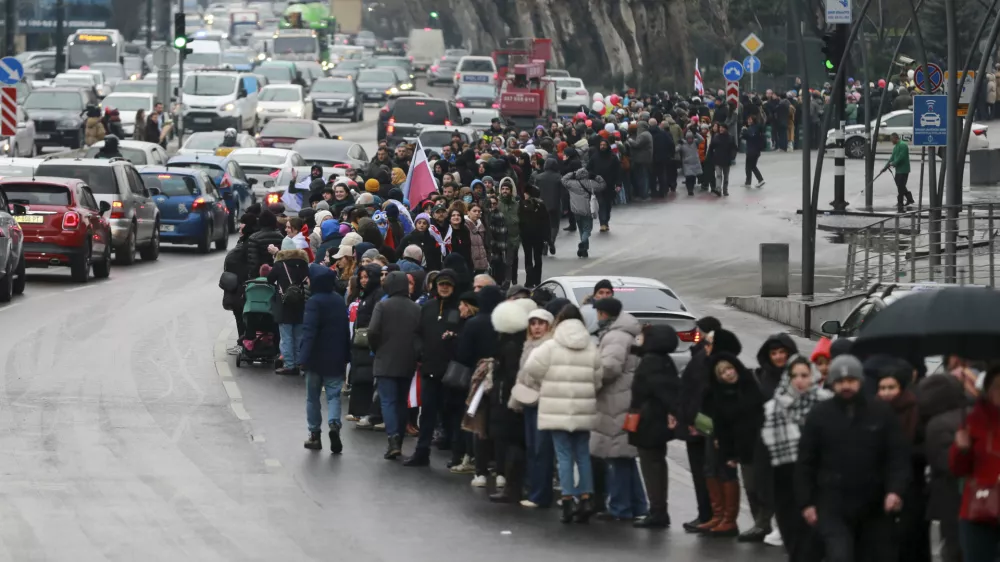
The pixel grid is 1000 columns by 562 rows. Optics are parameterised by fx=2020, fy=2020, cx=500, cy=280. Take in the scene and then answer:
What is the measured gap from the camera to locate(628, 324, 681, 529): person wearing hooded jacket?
42.8 feet

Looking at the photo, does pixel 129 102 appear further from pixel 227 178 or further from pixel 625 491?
pixel 625 491

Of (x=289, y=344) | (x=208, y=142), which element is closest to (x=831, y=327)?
(x=289, y=344)

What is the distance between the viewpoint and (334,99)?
73000mm

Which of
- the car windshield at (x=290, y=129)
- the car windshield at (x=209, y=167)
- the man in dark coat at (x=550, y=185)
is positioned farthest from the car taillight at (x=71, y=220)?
the car windshield at (x=290, y=129)

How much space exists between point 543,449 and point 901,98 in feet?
163

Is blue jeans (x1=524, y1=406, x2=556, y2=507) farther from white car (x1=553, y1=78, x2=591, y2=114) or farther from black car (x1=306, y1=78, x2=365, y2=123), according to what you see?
black car (x1=306, y1=78, x2=365, y2=123)

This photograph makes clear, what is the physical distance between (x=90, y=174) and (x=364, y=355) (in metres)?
16.1

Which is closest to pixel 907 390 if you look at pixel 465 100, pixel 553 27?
pixel 465 100

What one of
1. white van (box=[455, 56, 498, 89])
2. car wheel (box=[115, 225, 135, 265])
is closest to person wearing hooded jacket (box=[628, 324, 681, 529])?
car wheel (box=[115, 225, 135, 265])

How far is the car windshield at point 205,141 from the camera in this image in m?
47.3

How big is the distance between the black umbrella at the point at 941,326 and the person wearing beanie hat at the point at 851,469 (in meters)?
0.47

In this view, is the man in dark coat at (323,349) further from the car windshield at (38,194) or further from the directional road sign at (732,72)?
the directional road sign at (732,72)

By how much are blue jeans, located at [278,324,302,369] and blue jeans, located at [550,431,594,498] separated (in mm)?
6998

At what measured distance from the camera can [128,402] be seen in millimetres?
A: 17938
